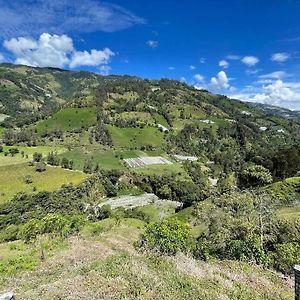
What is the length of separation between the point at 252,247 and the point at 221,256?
3.41m

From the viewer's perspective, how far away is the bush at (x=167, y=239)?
3183 cm

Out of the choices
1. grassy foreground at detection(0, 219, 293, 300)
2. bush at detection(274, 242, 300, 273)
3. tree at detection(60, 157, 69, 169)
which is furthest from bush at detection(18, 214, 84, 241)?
tree at detection(60, 157, 69, 169)

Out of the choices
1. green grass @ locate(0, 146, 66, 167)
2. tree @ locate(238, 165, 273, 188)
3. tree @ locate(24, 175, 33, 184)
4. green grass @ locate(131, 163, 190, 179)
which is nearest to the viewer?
tree @ locate(238, 165, 273, 188)

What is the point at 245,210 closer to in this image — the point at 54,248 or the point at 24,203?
the point at 54,248

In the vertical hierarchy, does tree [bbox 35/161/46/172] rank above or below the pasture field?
above

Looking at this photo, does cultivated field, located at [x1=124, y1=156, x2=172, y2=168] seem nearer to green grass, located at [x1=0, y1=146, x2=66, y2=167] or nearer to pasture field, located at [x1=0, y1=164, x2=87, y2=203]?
green grass, located at [x1=0, y1=146, x2=66, y2=167]

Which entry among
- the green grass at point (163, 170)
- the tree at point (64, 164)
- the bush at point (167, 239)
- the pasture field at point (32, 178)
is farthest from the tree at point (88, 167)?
the bush at point (167, 239)

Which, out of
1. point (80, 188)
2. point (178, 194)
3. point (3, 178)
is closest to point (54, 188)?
point (80, 188)

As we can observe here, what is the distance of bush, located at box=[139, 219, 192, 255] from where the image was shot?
31827 millimetres

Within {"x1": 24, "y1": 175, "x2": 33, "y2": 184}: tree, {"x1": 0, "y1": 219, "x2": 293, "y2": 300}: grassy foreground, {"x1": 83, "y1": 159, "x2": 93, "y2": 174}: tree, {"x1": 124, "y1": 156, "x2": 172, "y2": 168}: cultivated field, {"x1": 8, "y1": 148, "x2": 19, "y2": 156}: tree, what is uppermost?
{"x1": 0, "y1": 219, "x2": 293, "y2": 300}: grassy foreground

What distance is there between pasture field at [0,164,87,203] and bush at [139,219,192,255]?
9849 cm

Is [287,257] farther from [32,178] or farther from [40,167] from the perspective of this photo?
[40,167]

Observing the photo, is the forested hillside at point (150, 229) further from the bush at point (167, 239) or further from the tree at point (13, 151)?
the tree at point (13, 151)

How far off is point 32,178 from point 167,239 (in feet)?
386
